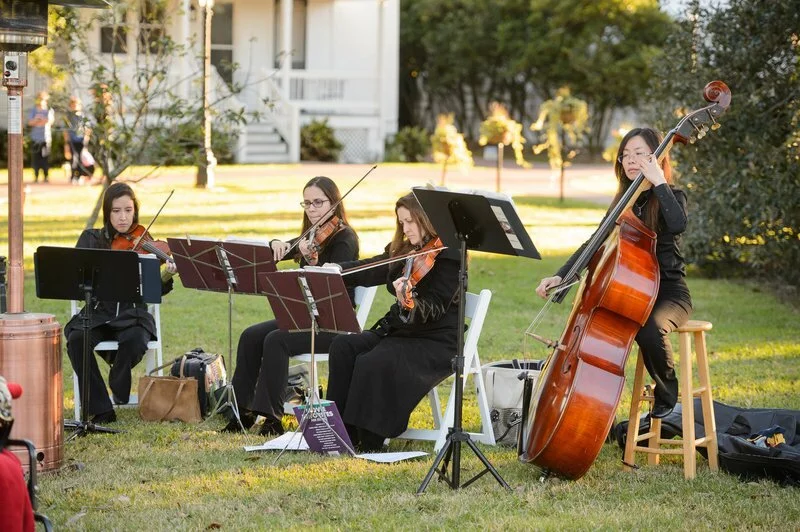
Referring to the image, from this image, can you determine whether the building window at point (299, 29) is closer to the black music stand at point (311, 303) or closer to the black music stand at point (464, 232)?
the black music stand at point (311, 303)

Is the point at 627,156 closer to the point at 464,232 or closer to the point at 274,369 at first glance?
the point at 464,232

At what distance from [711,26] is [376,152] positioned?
827 inches

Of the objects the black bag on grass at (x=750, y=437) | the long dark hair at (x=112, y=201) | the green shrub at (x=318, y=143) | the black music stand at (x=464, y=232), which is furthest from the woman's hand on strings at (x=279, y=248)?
the green shrub at (x=318, y=143)

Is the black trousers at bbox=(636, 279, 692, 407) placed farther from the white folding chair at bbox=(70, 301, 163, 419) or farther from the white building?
the white building

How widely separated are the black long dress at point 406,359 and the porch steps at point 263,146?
2352cm

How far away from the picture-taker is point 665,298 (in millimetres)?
6355

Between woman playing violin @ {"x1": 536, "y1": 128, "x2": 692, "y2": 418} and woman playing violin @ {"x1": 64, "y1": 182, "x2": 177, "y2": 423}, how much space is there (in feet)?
9.62

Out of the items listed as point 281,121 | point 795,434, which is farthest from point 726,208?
point 281,121

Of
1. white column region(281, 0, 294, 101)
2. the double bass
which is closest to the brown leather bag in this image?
the double bass

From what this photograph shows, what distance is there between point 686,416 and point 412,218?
71.9 inches

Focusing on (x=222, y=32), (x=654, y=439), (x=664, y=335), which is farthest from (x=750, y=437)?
(x=222, y=32)

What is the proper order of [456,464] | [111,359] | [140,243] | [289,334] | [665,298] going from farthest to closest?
[111,359] → [140,243] → [289,334] → [665,298] → [456,464]

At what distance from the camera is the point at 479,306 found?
705cm

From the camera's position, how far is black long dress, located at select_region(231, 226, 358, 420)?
7.41 metres
